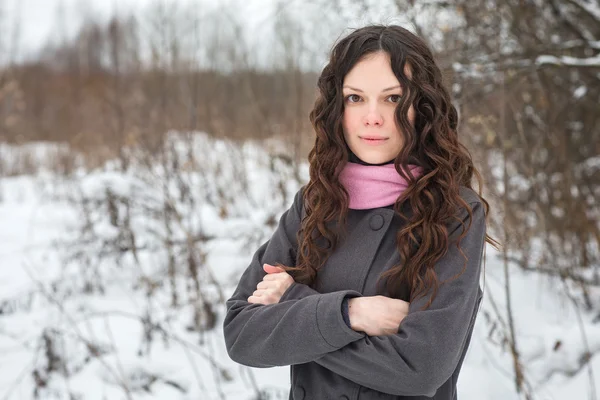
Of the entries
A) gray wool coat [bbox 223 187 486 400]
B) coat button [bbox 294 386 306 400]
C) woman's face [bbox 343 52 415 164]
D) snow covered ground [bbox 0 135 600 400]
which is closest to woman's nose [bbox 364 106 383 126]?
woman's face [bbox 343 52 415 164]

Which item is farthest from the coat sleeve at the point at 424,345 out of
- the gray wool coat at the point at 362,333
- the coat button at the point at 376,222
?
the coat button at the point at 376,222

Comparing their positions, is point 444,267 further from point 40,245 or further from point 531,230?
point 40,245

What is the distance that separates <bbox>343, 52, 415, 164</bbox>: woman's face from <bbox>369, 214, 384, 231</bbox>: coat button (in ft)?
0.40

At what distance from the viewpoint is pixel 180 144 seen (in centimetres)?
572

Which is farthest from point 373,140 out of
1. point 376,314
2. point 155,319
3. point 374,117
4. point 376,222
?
point 155,319

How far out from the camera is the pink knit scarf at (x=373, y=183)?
1264 millimetres

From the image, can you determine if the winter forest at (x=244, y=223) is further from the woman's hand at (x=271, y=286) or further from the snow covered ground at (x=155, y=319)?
the woman's hand at (x=271, y=286)

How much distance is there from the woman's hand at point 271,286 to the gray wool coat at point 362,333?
0.02 m

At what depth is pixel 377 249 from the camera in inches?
50.1

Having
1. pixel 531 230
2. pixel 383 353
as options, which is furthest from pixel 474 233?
pixel 531 230

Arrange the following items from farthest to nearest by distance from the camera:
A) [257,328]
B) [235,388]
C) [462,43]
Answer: [462,43]
[235,388]
[257,328]

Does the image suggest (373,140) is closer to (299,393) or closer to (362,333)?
(362,333)

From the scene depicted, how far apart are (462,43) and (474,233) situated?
2710 mm

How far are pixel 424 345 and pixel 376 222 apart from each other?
0.29 meters
